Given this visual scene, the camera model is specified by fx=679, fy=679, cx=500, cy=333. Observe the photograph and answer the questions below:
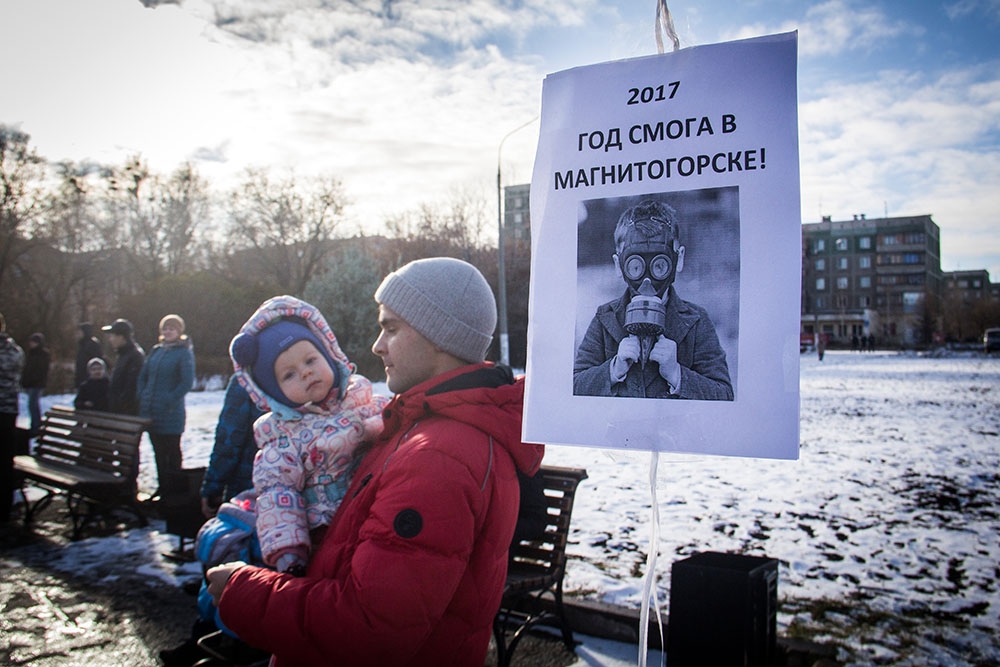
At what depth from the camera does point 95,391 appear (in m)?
9.01

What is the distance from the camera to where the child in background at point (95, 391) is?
29.4ft

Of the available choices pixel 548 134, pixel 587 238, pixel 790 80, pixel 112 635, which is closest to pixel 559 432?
pixel 587 238

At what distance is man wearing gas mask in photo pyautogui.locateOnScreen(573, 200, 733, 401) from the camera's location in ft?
4.33

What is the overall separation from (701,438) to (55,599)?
4827 millimetres

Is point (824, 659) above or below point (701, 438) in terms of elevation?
below

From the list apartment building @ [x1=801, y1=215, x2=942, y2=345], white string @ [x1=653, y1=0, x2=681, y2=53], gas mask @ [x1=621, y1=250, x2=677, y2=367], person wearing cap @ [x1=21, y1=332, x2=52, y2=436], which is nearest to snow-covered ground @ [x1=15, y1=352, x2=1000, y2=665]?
gas mask @ [x1=621, y1=250, x2=677, y2=367]

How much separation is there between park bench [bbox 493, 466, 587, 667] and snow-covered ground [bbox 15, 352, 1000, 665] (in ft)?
1.68

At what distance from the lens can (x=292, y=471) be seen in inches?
76.0

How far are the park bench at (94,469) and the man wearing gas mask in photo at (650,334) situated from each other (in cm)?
583

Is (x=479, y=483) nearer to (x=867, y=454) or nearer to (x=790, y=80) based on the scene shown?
(x=790, y=80)

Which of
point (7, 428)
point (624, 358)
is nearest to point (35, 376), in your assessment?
point (7, 428)

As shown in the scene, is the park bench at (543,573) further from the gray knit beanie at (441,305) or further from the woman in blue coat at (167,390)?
the woman in blue coat at (167,390)

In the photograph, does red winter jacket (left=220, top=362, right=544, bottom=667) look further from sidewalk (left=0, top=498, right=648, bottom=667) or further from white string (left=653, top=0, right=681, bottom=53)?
sidewalk (left=0, top=498, right=648, bottom=667)

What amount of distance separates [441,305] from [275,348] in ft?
2.41
